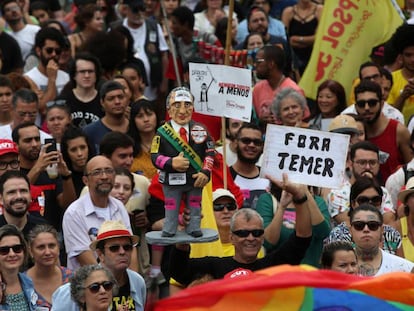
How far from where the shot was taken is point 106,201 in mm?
12977

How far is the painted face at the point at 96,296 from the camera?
11.1 meters

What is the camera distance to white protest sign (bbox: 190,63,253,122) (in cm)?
1293

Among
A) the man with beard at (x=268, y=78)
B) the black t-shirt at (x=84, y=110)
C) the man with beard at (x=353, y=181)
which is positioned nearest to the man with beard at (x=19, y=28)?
the black t-shirt at (x=84, y=110)

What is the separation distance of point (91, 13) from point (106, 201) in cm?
592

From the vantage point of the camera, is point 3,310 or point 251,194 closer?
point 3,310

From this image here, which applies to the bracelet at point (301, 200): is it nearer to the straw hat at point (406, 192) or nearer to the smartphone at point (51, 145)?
the straw hat at point (406, 192)

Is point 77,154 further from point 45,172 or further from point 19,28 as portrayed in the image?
point 19,28

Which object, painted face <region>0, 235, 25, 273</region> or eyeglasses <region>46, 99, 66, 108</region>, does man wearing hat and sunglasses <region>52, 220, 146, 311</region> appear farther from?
eyeglasses <region>46, 99, 66, 108</region>

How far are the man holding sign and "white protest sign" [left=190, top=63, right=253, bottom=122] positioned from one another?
1.12 m

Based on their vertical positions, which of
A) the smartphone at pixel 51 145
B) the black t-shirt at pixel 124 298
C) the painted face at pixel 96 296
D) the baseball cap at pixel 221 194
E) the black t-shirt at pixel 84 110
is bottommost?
the black t-shirt at pixel 124 298

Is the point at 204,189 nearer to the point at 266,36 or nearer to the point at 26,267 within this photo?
the point at 26,267

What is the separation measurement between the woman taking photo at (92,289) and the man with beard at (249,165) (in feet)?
9.27

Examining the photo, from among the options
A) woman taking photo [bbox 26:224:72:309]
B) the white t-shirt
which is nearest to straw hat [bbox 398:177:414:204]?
Result: woman taking photo [bbox 26:224:72:309]

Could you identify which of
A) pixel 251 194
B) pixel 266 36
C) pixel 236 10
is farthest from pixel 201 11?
pixel 251 194
